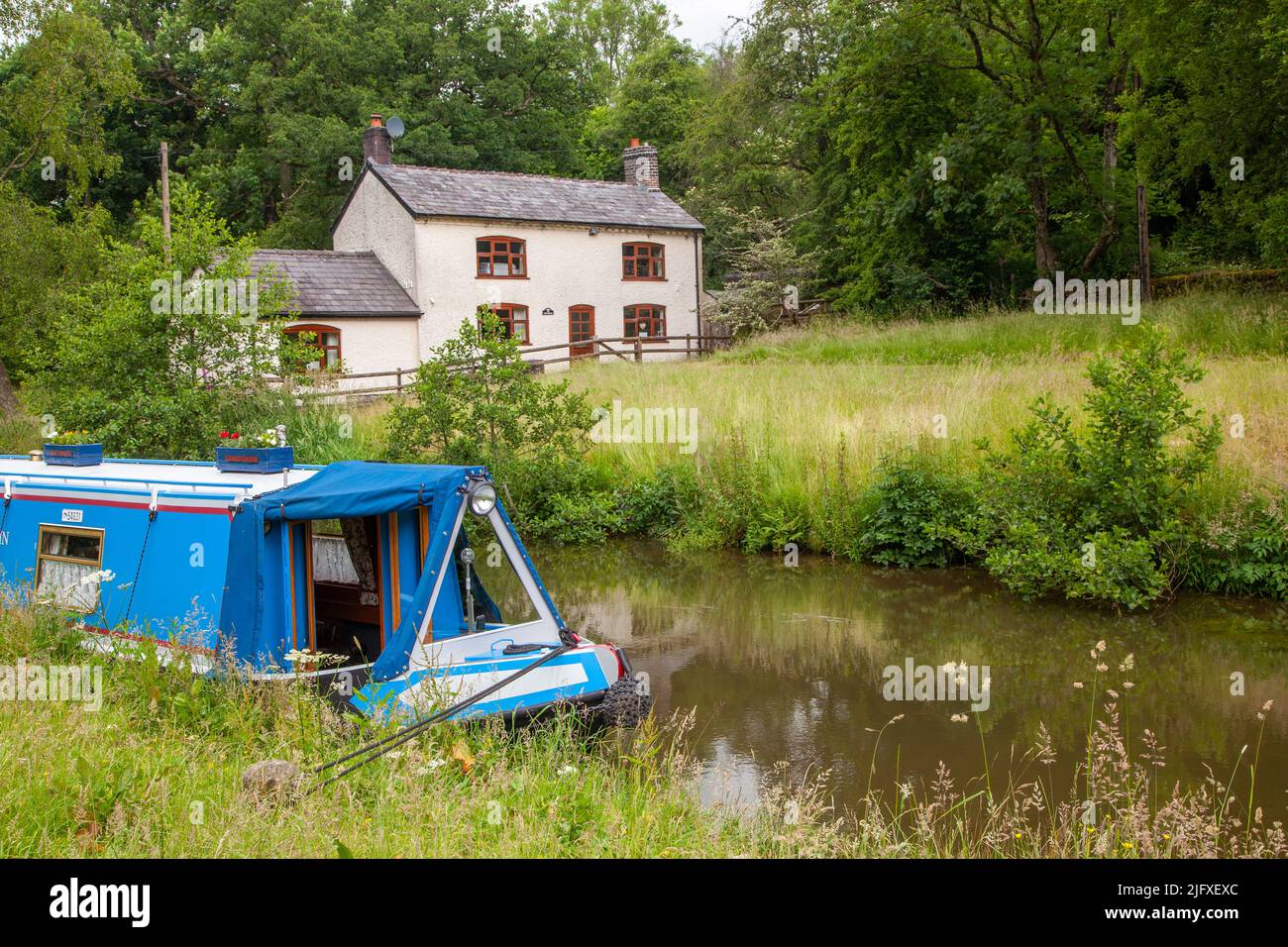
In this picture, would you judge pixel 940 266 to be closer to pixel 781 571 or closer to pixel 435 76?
pixel 781 571

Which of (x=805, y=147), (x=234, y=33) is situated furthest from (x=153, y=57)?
(x=805, y=147)

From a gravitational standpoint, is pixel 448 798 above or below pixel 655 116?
below

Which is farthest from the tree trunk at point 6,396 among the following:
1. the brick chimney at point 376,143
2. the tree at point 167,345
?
the brick chimney at point 376,143

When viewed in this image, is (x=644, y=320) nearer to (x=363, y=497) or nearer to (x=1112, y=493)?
(x=1112, y=493)

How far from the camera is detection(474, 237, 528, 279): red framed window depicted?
3612 centimetres

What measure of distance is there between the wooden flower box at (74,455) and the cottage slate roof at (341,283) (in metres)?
21.6

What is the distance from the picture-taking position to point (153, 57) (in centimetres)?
4641

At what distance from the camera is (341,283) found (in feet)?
111

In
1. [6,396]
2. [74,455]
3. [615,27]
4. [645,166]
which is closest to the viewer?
[74,455]

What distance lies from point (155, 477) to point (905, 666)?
21.7 ft

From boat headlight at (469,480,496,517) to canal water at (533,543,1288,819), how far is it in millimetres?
2329

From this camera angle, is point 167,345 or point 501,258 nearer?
point 167,345

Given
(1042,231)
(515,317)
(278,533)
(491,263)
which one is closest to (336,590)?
(278,533)

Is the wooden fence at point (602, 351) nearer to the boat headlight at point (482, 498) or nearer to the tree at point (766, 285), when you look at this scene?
the tree at point (766, 285)
